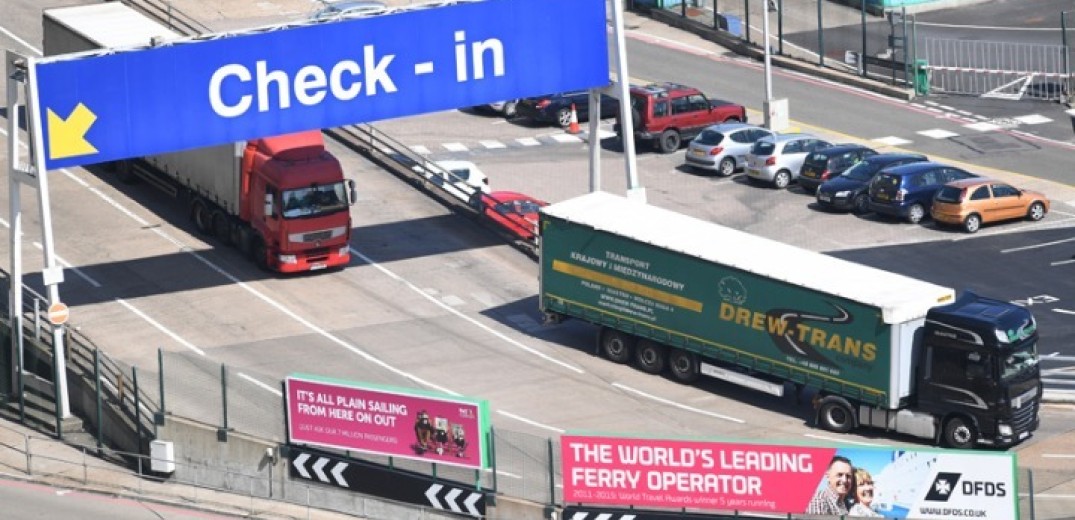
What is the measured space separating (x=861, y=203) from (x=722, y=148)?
18.0ft

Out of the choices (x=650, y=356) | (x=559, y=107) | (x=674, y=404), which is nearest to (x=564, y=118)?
(x=559, y=107)

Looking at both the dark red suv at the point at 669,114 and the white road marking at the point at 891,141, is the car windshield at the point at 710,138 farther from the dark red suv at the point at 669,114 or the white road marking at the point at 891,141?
the white road marking at the point at 891,141

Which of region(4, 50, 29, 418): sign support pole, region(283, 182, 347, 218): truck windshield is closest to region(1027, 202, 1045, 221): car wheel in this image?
region(283, 182, 347, 218): truck windshield

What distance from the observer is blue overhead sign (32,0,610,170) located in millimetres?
48469

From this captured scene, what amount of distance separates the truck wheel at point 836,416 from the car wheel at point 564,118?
88.4 feet

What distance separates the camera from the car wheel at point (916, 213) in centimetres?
6050

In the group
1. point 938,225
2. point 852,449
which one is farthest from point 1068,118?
point 852,449

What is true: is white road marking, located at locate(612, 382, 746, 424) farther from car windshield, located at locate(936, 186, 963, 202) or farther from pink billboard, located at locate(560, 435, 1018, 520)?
car windshield, located at locate(936, 186, 963, 202)

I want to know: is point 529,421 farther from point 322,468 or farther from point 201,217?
point 201,217

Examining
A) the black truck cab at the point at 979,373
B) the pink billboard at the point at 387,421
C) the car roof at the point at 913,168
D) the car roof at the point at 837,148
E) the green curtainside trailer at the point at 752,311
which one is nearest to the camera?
the pink billboard at the point at 387,421

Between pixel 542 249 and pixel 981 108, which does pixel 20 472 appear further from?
pixel 981 108

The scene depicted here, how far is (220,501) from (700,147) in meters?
26.7

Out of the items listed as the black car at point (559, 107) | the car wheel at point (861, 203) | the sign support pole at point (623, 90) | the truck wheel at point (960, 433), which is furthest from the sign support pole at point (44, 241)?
the black car at point (559, 107)

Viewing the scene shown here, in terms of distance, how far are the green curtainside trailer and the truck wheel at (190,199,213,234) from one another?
1098cm
